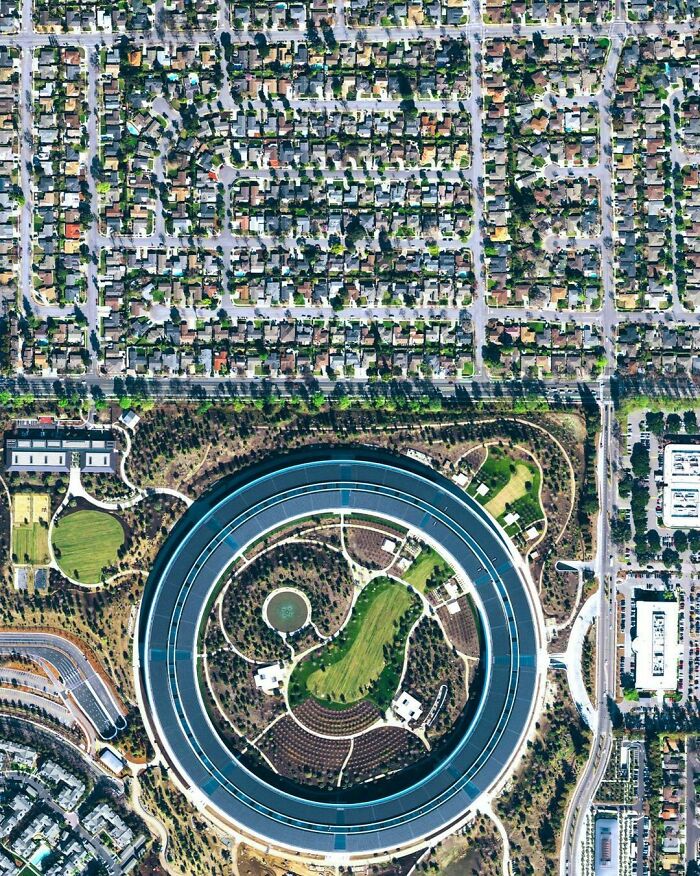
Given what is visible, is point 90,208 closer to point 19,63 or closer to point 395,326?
point 19,63

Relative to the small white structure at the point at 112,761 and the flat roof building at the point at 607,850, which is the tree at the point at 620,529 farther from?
the small white structure at the point at 112,761

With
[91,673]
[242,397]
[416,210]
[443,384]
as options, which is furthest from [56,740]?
[416,210]

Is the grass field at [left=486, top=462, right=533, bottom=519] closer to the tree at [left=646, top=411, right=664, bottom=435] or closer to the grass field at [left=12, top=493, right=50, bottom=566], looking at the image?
the tree at [left=646, top=411, right=664, bottom=435]

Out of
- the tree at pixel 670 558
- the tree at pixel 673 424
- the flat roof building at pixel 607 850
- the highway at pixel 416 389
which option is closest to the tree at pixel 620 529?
the tree at pixel 670 558

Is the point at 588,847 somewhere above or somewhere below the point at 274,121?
below

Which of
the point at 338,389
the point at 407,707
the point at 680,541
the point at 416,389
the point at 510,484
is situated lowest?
the point at 407,707

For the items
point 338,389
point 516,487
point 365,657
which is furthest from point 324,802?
point 338,389

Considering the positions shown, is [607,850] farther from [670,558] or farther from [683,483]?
[683,483]
